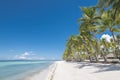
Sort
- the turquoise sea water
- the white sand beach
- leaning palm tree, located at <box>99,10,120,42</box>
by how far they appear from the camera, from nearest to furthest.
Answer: the white sand beach, the turquoise sea water, leaning palm tree, located at <box>99,10,120,42</box>

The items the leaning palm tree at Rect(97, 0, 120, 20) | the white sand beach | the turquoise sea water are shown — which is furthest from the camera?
the turquoise sea water

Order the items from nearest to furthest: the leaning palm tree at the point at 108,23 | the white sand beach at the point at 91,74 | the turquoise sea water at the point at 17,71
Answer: the white sand beach at the point at 91,74 → the turquoise sea water at the point at 17,71 → the leaning palm tree at the point at 108,23

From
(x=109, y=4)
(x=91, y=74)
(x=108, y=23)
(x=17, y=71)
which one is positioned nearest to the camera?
(x=91, y=74)

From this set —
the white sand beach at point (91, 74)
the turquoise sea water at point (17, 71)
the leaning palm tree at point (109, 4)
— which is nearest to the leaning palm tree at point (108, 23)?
the leaning palm tree at point (109, 4)

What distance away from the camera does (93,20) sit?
28906mm

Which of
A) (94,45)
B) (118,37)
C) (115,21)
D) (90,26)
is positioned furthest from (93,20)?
(118,37)

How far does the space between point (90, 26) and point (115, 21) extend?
6.28m

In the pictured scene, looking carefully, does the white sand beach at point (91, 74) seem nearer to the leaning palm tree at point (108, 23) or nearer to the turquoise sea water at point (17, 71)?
the turquoise sea water at point (17, 71)

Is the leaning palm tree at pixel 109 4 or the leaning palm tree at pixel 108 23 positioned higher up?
the leaning palm tree at pixel 108 23

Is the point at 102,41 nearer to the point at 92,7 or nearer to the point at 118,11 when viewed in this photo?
the point at 92,7

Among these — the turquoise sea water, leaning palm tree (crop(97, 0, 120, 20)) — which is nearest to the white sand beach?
the turquoise sea water

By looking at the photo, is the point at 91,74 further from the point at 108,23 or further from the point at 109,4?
the point at 108,23

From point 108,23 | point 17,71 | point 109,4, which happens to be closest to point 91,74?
point 109,4

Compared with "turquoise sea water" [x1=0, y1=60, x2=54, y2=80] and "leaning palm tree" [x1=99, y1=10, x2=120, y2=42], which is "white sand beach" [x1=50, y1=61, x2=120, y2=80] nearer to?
"turquoise sea water" [x1=0, y1=60, x2=54, y2=80]
